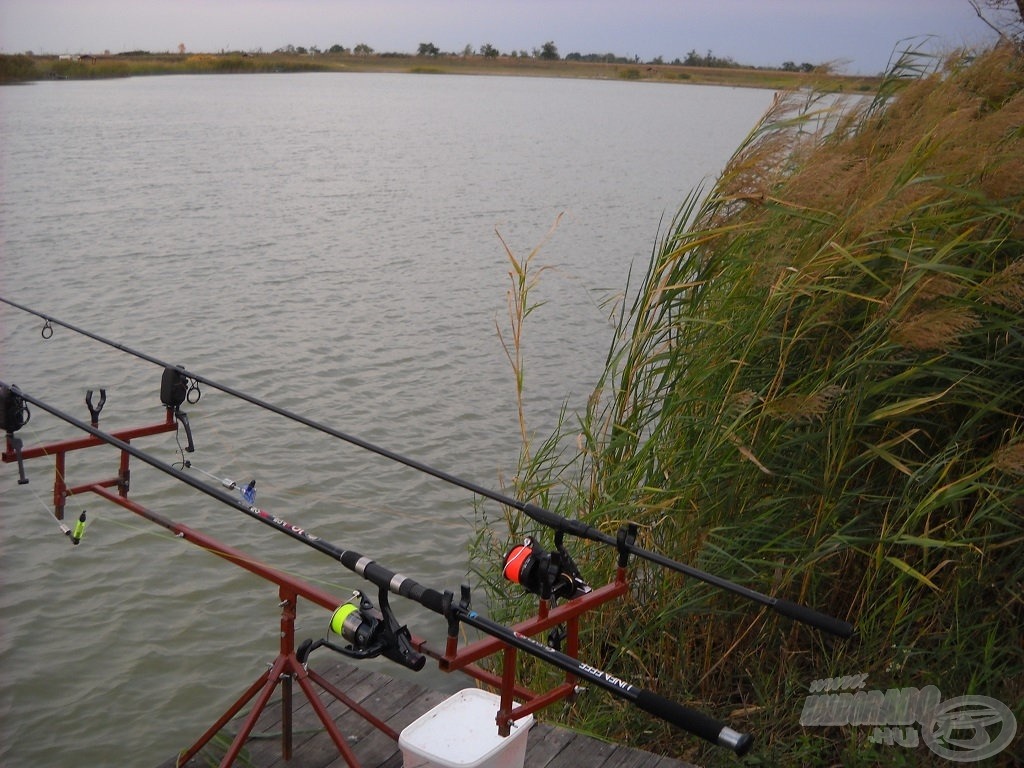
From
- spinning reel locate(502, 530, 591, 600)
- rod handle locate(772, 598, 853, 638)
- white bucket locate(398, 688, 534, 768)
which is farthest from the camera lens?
white bucket locate(398, 688, 534, 768)

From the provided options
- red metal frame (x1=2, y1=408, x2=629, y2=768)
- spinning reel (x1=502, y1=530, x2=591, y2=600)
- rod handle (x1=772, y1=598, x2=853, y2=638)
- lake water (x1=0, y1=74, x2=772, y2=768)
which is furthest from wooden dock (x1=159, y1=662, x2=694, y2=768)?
rod handle (x1=772, y1=598, x2=853, y2=638)

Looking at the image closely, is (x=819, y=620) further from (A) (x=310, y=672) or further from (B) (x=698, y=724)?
(A) (x=310, y=672)

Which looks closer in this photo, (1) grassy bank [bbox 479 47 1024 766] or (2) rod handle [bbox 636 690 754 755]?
(2) rod handle [bbox 636 690 754 755]

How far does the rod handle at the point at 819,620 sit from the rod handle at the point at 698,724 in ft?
1.21

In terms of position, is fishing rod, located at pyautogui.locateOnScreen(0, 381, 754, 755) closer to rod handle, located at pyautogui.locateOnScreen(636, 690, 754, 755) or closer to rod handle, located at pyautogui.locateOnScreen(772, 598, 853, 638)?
rod handle, located at pyautogui.locateOnScreen(636, 690, 754, 755)

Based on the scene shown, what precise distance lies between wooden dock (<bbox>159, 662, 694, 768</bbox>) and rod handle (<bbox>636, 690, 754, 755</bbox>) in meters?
1.21

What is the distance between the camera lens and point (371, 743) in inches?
133

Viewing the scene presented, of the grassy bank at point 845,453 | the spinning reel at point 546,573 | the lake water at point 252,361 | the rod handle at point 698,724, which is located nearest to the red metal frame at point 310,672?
the spinning reel at point 546,573

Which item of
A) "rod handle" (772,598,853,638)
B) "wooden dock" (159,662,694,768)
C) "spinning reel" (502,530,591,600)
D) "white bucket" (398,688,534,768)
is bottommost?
"wooden dock" (159,662,694,768)

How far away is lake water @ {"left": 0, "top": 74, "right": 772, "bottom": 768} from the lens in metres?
4.86

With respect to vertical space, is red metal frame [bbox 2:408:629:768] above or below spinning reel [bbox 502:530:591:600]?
below

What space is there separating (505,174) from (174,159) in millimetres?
6083

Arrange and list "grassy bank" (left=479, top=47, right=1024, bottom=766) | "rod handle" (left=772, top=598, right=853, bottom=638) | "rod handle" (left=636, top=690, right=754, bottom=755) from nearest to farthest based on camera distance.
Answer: "rod handle" (left=636, top=690, right=754, bottom=755) < "rod handle" (left=772, top=598, right=853, bottom=638) < "grassy bank" (left=479, top=47, right=1024, bottom=766)

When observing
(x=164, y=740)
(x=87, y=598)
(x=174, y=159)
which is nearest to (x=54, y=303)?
(x=87, y=598)
